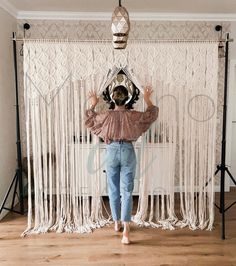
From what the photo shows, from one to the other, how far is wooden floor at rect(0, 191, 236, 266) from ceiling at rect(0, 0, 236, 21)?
8.63 feet

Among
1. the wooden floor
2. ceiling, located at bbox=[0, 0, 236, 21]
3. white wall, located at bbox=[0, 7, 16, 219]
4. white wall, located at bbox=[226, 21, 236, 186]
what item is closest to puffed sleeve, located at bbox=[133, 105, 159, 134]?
the wooden floor

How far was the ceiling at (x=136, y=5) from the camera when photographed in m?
3.52

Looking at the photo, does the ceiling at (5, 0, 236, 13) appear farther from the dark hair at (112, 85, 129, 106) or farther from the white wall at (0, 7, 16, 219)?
the dark hair at (112, 85, 129, 106)

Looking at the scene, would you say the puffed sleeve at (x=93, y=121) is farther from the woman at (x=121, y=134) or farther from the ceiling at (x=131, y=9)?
the ceiling at (x=131, y=9)

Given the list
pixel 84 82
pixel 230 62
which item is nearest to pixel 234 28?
pixel 230 62

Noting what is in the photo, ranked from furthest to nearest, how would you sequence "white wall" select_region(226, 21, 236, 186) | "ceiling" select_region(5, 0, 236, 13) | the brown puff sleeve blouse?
1. "white wall" select_region(226, 21, 236, 186)
2. "ceiling" select_region(5, 0, 236, 13)
3. the brown puff sleeve blouse

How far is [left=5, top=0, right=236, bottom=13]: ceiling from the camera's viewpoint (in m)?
3.52

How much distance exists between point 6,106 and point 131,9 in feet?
6.69

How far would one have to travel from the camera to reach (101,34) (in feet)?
13.6

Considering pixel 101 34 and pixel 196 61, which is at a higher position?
pixel 101 34

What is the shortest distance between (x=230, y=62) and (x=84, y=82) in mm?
2339

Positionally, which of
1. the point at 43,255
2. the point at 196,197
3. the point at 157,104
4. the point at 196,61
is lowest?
the point at 43,255

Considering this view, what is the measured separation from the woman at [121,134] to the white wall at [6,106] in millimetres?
1227

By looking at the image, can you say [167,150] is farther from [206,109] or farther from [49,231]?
[49,231]
